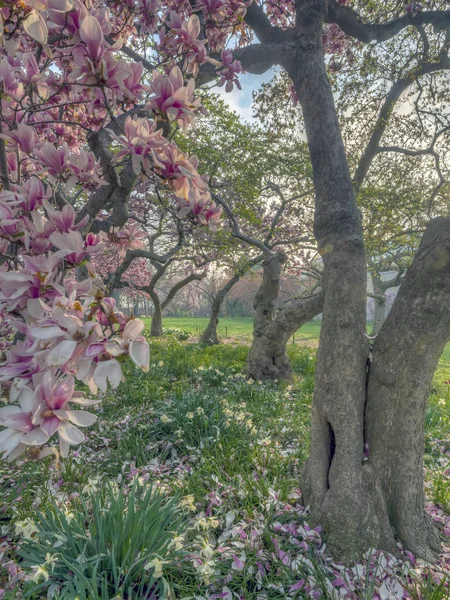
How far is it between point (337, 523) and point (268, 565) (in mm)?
540

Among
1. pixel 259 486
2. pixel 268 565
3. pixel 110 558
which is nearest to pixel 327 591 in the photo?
pixel 268 565

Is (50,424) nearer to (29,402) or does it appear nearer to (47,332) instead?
(29,402)

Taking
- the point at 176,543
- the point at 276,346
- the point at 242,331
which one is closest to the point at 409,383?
the point at 176,543

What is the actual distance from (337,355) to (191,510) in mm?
1604

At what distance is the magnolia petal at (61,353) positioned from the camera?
2.73ft

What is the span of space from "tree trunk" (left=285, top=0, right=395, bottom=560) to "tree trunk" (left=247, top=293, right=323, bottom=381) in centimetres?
421

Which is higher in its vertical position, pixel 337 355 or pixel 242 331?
pixel 337 355

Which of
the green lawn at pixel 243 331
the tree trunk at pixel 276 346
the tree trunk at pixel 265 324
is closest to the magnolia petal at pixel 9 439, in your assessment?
the tree trunk at pixel 265 324

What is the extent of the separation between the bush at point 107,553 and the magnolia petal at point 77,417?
1172 millimetres

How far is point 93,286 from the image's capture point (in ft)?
3.67

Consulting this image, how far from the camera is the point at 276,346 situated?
718 cm

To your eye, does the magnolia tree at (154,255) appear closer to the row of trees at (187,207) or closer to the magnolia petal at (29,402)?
the row of trees at (187,207)

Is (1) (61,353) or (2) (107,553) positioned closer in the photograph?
(1) (61,353)

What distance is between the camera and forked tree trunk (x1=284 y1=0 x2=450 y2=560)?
2.29 metres
